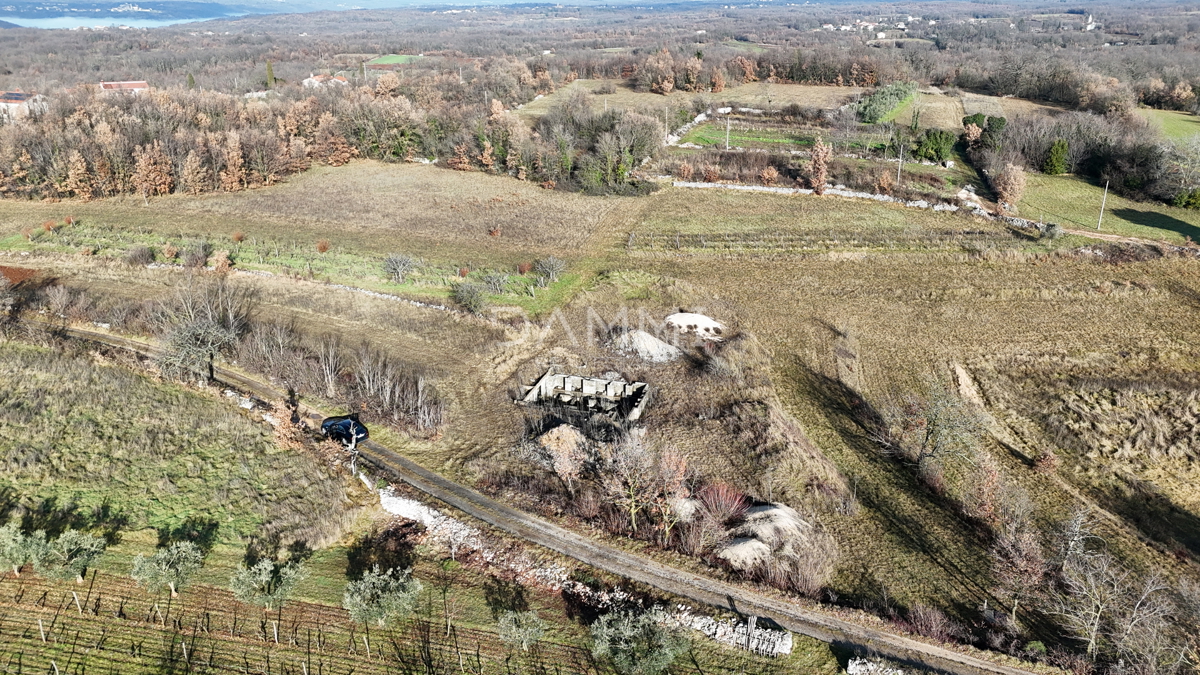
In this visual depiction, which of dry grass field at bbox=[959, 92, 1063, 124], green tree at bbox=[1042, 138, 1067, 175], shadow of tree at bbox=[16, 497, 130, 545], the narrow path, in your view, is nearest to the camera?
the narrow path

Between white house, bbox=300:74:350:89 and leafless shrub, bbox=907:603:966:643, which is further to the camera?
white house, bbox=300:74:350:89

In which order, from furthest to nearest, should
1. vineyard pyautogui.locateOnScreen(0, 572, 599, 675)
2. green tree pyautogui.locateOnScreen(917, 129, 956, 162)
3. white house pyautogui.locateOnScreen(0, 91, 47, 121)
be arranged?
white house pyautogui.locateOnScreen(0, 91, 47, 121) → green tree pyautogui.locateOnScreen(917, 129, 956, 162) → vineyard pyautogui.locateOnScreen(0, 572, 599, 675)

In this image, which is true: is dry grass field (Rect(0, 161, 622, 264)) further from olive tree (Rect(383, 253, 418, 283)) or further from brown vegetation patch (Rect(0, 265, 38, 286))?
brown vegetation patch (Rect(0, 265, 38, 286))

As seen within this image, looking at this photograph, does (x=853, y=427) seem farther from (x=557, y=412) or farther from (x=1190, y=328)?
(x=1190, y=328)

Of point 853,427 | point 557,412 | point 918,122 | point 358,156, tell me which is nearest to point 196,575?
point 557,412

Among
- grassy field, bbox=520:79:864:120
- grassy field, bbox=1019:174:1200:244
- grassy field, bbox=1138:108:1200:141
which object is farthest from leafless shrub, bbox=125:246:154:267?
grassy field, bbox=1138:108:1200:141

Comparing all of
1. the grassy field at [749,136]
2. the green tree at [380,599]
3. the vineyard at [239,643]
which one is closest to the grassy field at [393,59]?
the grassy field at [749,136]

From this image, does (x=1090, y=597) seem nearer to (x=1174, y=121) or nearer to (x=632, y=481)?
(x=632, y=481)
